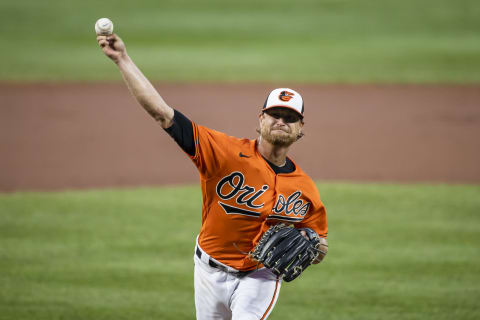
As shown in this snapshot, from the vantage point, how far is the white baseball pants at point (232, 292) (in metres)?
4.36

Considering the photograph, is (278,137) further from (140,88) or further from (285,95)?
(140,88)

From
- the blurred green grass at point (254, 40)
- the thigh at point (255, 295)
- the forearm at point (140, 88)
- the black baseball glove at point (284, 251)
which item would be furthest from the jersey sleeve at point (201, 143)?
the blurred green grass at point (254, 40)

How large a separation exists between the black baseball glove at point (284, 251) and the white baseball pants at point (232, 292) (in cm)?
18

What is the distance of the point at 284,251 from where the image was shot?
428 centimetres

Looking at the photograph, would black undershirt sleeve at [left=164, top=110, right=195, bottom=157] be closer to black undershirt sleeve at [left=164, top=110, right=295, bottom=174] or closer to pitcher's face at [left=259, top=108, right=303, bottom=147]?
black undershirt sleeve at [left=164, top=110, right=295, bottom=174]

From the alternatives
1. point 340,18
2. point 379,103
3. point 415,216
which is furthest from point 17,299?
point 340,18

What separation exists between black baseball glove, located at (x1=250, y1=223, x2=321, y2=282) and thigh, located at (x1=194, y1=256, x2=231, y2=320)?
0.33 meters

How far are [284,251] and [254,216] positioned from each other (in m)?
0.30

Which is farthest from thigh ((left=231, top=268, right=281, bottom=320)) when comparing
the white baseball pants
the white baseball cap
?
the white baseball cap

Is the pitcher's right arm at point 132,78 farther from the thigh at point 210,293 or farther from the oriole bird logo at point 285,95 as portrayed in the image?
the thigh at point 210,293

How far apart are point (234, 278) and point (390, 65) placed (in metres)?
14.3

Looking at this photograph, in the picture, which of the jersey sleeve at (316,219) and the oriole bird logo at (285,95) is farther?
the jersey sleeve at (316,219)

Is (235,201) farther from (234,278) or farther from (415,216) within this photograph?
(415,216)

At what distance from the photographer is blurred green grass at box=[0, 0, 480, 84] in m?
17.0
